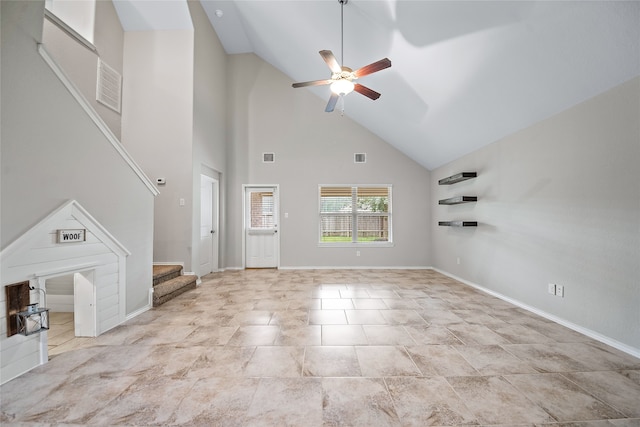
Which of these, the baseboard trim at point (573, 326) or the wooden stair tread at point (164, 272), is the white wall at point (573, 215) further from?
the wooden stair tread at point (164, 272)

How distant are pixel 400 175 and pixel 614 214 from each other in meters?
4.09

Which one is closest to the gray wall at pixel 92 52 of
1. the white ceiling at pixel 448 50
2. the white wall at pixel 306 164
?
the white ceiling at pixel 448 50

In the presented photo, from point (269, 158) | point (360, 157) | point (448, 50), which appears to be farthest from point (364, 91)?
point (269, 158)

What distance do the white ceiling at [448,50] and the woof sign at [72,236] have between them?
393 cm

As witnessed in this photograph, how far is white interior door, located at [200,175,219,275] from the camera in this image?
Result: 536 centimetres

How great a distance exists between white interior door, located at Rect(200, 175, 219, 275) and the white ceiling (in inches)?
115

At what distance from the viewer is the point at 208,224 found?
5.62 metres

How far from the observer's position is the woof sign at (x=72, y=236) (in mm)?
2303

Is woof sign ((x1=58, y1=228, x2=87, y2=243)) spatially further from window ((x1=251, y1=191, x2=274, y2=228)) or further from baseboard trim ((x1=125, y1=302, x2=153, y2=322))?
window ((x1=251, y1=191, x2=274, y2=228))

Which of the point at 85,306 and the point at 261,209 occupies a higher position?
the point at 261,209

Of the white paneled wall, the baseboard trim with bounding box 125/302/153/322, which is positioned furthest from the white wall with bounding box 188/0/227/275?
the white paneled wall

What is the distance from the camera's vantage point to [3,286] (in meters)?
1.89

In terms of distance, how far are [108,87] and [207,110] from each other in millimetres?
1549

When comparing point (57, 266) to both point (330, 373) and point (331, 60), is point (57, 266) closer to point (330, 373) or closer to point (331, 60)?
point (330, 373)
